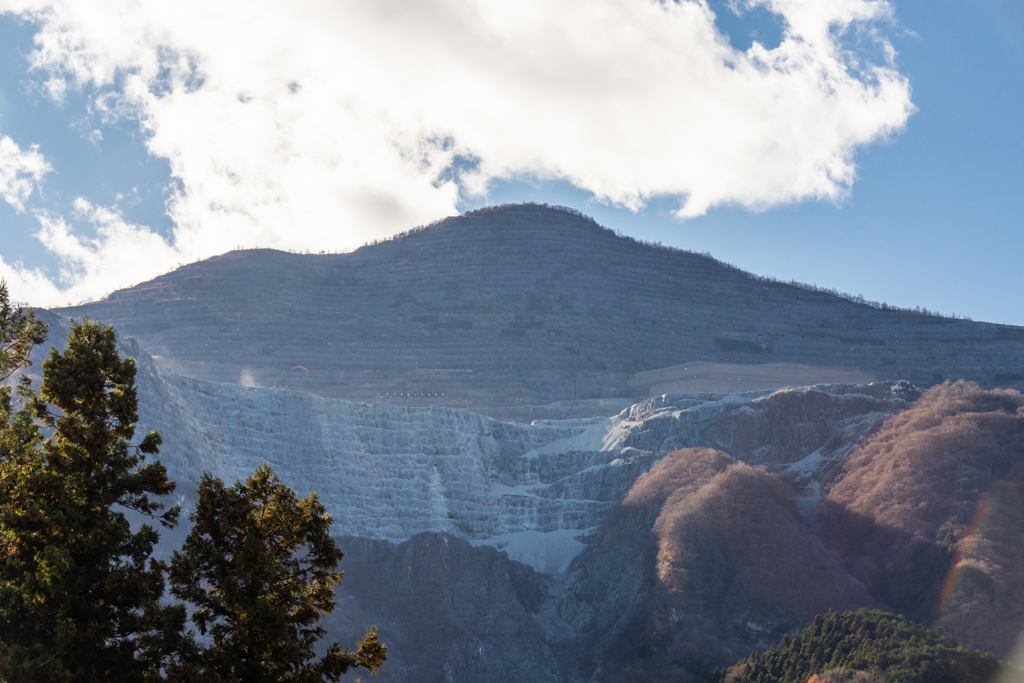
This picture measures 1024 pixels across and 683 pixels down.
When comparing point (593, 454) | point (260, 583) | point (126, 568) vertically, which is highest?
point (260, 583)

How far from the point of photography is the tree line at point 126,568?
14.2 meters

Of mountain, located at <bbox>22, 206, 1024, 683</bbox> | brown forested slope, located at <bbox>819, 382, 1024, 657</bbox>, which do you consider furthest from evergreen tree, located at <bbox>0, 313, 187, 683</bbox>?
brown forested slope, located at <bbox>819, 382, 1024, 657</bbox>

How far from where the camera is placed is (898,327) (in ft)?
493

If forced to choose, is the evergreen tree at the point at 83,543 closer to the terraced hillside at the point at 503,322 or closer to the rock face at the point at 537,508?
the rock face at the point at 537,508

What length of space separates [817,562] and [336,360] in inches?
3355

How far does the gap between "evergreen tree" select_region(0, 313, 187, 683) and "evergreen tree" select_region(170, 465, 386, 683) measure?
73 cm

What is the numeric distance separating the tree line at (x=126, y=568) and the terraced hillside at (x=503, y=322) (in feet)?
360

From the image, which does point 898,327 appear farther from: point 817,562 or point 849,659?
point 849,659

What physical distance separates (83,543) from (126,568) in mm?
919

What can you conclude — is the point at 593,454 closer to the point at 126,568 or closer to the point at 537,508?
the point at 537,508

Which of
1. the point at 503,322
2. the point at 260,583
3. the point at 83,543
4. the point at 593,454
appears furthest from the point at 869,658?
the point at 503,322

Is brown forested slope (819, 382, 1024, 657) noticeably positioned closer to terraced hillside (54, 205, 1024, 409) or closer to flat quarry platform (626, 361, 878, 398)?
flat quarry platform (626, 361, 878, 398)

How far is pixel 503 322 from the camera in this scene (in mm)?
148375

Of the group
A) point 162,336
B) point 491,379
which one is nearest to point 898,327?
point 491,379
